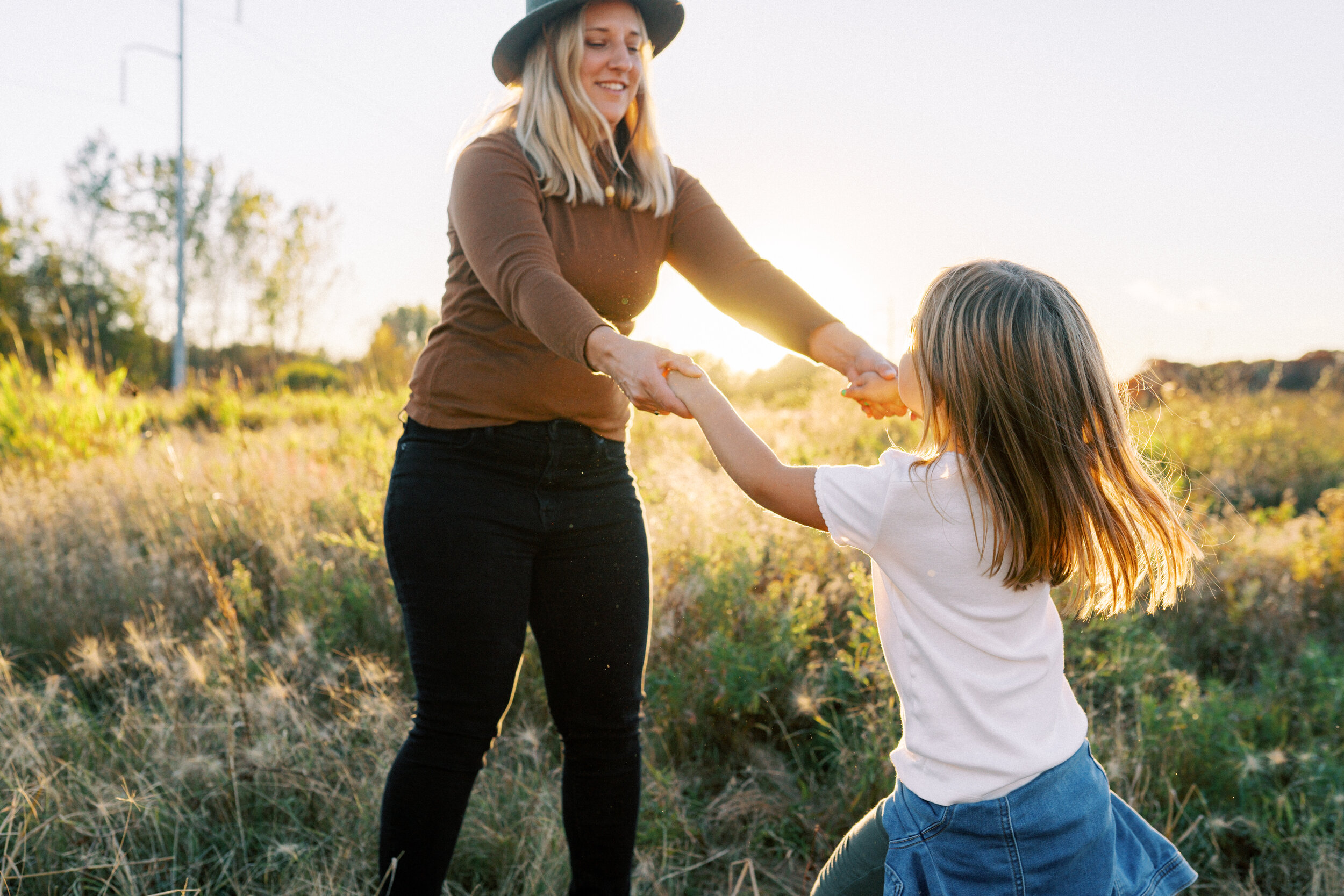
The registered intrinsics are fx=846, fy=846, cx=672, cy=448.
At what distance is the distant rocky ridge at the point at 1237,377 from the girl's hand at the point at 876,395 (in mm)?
400

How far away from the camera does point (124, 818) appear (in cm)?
211

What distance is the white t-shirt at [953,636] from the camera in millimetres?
1221

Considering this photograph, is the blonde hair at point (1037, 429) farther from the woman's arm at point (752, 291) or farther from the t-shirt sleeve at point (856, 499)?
the woman's arm at point (752, 291)

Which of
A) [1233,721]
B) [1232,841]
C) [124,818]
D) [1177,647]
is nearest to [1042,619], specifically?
[1232,841]

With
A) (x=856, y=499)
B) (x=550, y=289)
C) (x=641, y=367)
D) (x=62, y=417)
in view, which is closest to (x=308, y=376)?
(x=62, y=417)

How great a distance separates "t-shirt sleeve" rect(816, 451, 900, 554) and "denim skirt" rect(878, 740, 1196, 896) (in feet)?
1.35

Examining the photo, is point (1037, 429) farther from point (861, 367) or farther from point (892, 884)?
point (892, 884)

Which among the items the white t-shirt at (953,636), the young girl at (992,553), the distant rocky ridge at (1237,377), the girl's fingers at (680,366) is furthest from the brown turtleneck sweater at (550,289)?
the distant rocky ridge at (1237,377)

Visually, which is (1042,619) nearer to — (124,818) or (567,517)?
(567,517)

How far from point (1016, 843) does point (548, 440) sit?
1057 mm

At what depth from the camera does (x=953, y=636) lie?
125cm

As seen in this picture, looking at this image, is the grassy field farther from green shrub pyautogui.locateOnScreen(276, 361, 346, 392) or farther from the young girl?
green shrub pyautogui.locateOnScreen(276, 361, 346, 392)

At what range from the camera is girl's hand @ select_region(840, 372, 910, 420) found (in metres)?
1.63

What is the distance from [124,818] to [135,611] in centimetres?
163
